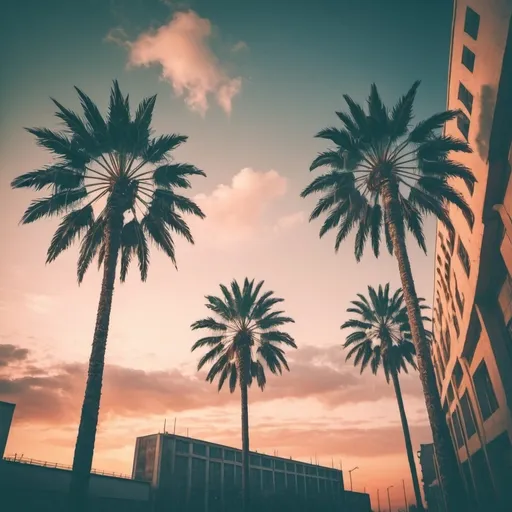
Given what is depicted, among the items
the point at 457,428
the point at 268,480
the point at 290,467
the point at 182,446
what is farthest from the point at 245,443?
the point at 290,467

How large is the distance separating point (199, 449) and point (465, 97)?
48958 mm

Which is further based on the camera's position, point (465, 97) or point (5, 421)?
point (5, 421)

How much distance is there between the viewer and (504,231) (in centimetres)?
1677

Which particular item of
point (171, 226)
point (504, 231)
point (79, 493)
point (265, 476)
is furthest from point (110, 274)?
point (265, 476)

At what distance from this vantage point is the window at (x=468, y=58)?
16337mm

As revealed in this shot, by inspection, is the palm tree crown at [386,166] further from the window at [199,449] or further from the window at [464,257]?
the window at [199,449]

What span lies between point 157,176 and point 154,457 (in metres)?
38.9

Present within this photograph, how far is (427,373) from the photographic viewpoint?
13.6 meters

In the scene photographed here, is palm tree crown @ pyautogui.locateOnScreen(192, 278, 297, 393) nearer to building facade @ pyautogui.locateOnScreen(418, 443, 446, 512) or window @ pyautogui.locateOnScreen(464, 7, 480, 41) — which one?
window @ pyautogui.locateOnScreen(464, 7, 480, 41)

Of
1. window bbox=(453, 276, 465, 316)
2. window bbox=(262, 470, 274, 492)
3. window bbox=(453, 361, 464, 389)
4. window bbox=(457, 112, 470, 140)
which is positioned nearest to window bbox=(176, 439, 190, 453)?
window bbox=(262, 470, 274, 492)

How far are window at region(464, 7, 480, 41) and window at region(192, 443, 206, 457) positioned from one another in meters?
50.3

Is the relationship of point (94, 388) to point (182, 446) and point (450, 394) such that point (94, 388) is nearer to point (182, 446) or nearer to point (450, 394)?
point (450, 394)

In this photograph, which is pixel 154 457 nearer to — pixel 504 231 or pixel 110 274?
pixel 110 274

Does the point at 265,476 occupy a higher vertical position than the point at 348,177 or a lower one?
lower
